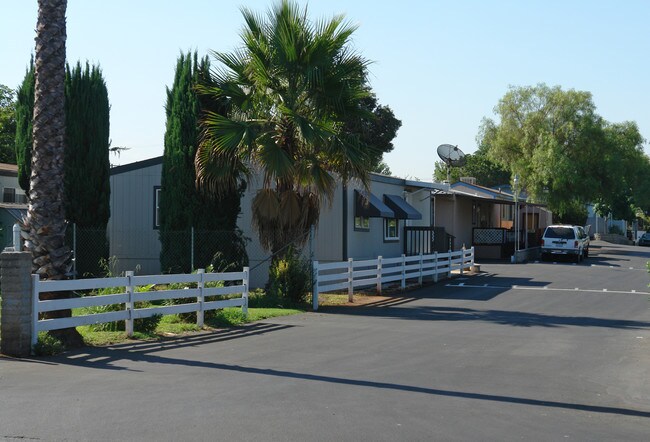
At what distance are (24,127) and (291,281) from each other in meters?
9.35

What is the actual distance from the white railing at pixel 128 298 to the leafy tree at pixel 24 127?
8632 mm

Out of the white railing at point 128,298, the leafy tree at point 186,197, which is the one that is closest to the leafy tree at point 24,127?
the leafy tree at point 186,197

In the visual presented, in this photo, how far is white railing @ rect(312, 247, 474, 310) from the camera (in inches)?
801

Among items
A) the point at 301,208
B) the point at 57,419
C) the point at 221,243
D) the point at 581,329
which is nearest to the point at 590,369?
the point at 581,329

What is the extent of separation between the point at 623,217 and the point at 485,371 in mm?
79708

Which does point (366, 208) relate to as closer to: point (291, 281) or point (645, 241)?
point (291, 281)

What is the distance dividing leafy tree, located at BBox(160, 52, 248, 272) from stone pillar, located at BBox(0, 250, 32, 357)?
31.4 ft

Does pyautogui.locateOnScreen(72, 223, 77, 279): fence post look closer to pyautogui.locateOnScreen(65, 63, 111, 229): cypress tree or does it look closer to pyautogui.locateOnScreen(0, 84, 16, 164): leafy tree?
pyautogui.locateOnScreen(65, 63, 111, 229): cypress tree

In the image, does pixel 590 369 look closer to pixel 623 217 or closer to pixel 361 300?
pixel 361 300

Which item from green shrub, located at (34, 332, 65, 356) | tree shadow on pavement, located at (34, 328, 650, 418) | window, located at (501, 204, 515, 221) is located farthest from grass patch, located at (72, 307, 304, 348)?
window, located at (501, 204, 515, 221)

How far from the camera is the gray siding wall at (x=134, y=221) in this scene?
80.5 ft

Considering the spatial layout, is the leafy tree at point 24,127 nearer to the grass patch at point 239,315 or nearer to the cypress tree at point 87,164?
the cypress tree at point 87,164

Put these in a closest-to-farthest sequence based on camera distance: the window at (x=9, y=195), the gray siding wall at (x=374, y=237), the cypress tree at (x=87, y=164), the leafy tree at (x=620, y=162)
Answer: the cypress tree at (x=87, y=164), the gray siding wall at (x=374, y=237), the window at (x=9, y=195), the leafy tree at (x=620, y=162)

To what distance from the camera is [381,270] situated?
2281 cm
